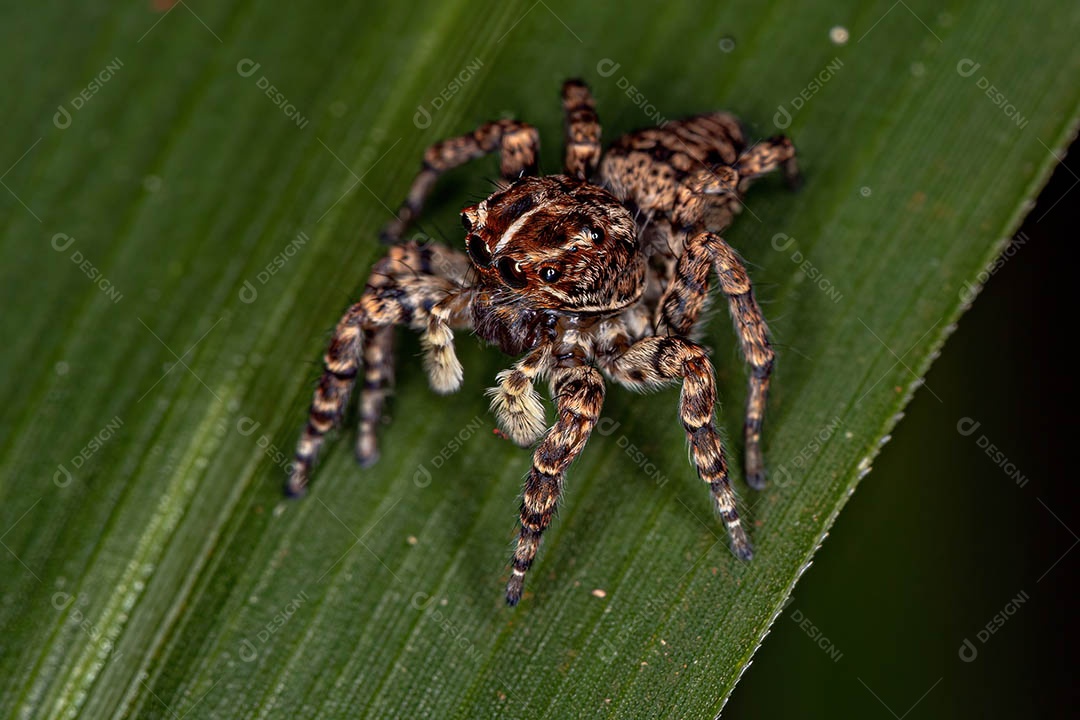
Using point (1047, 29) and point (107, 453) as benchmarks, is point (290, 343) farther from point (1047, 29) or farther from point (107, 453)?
point (1047, 29)

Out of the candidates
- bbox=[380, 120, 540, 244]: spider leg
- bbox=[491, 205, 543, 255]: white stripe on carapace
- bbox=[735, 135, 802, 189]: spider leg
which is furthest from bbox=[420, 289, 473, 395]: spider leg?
bbox=[735, 135, 802, 189]: spider leg

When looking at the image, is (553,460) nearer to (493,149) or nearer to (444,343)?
(444,343)

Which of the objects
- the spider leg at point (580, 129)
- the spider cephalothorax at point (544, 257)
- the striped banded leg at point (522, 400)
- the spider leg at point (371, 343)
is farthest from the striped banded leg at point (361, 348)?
the spider leg at point (580, 129)

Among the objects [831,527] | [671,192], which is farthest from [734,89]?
[831,527]

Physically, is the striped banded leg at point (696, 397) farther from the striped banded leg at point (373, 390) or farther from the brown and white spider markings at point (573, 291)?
the striped banded leg at point (373, 390)

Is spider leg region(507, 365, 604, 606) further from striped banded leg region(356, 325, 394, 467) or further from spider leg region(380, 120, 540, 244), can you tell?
spider leg region(380, 120, 540, 244)

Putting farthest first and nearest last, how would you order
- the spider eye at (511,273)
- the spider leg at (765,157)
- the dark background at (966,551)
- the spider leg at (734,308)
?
1. the dark background at (966,551)
2. the spider leg at (765,157)
3. the spider leg at (734,308)
4. the spider eye at (511,273)
